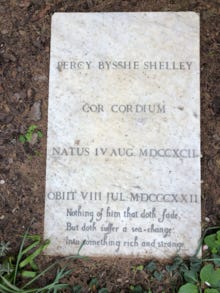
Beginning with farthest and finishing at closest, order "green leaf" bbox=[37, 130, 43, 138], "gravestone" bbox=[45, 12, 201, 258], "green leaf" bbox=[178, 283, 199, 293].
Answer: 1. "green leaf" bbox=[37, 130, 43, 138]
2. "gravestone" bbox=[45, 12, 201, 258]
3. "green leaf" bbox=[178, 283, 199, 293]

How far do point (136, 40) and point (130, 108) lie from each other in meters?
0.45

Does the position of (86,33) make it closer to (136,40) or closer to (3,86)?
(136,40)

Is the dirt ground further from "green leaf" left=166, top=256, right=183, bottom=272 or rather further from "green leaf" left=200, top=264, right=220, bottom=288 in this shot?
"green leaf" left=200, top=264, right=220, bottom=288

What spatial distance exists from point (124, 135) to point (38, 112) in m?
0.58

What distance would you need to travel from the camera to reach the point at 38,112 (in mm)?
2387

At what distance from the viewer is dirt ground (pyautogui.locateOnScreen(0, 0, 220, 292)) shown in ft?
7.42

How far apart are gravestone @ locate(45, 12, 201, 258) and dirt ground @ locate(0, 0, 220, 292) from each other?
0.07m

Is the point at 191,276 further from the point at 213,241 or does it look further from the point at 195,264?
the point at 213,241

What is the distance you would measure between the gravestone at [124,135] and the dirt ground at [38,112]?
71 millimetres

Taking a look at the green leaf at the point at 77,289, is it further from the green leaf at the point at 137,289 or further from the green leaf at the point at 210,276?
the green leaf at the point at 210,276

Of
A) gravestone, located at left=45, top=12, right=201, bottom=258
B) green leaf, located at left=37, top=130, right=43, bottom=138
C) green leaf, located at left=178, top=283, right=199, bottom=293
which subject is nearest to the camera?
green leaf, located at left=178, top=283, right=199, bottom=293

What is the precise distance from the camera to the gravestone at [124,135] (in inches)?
88.6

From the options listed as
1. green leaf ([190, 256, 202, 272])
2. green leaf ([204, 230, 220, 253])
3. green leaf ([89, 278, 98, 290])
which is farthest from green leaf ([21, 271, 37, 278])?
green leaf ([204, 230, 220, 253])

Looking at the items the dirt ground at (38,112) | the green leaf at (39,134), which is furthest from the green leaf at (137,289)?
the green leaf at (39,134)
